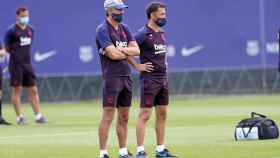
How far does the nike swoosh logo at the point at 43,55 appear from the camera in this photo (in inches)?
1195

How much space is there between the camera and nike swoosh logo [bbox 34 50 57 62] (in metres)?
30.3

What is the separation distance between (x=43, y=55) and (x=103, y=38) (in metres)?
16.3

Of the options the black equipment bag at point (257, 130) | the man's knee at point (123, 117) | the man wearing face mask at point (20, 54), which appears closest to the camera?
the man's knee at point (123, 117)

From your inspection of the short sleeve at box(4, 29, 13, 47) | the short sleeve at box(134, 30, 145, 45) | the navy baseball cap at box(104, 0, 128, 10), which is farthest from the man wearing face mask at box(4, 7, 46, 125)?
the navy baseball cap at box(104, 0, 128, 10)

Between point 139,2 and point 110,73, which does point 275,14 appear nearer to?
point 139,2

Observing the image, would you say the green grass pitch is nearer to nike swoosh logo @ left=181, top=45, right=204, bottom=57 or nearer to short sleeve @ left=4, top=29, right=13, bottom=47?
short sleeve @ left=4, top=29, right=13, bottom=47

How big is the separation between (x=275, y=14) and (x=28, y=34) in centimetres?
1215

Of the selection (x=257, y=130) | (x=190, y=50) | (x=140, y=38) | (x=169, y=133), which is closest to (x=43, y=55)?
(x=190, y=50)

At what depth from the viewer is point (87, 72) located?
31375 millimetres

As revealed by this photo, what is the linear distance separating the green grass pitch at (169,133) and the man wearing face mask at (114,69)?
0.80 metres

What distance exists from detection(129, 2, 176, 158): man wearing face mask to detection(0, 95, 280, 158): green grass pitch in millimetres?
586

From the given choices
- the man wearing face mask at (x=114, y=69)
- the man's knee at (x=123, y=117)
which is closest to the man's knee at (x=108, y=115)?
the man wearing face mask at (x=114, y=69)

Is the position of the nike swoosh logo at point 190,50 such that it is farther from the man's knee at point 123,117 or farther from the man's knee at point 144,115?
the man's knee at point 123,117

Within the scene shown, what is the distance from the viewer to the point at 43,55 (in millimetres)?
30547
